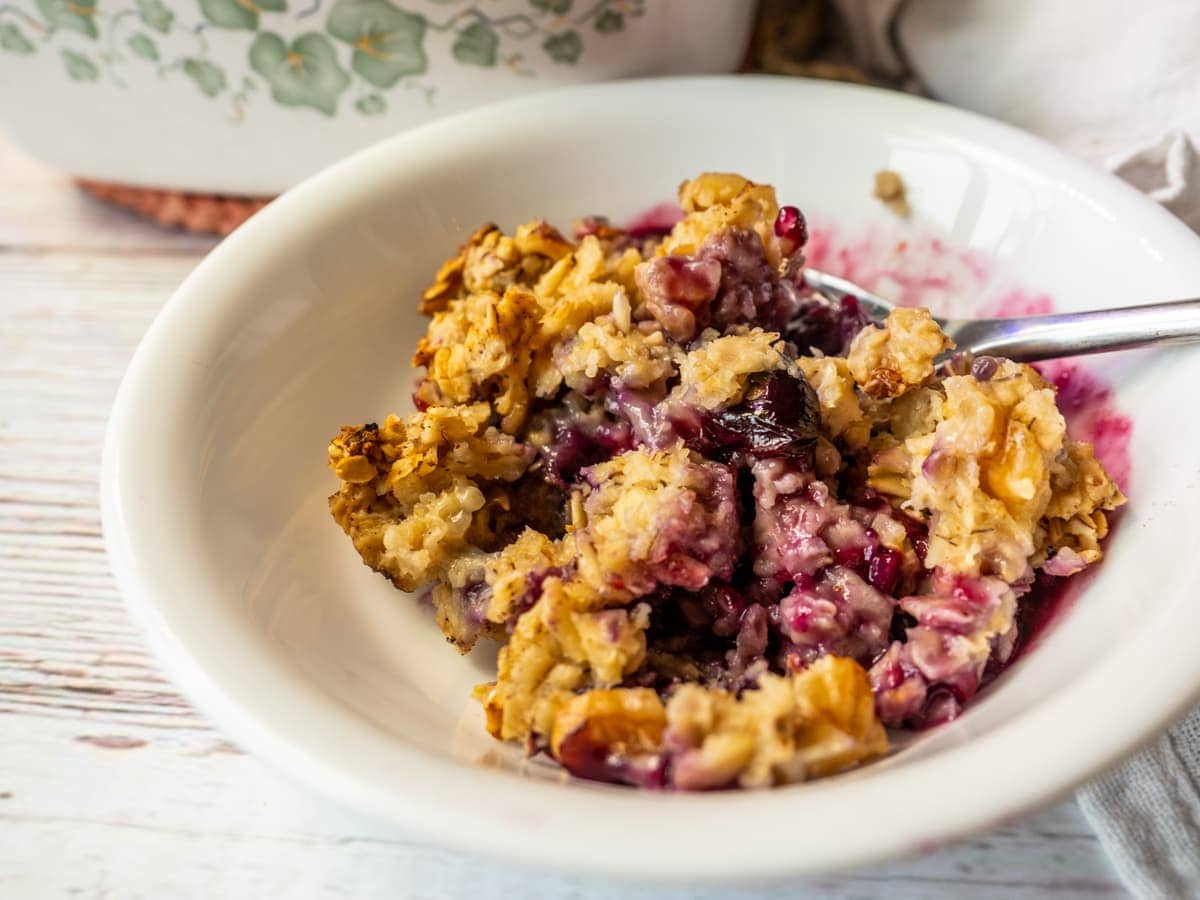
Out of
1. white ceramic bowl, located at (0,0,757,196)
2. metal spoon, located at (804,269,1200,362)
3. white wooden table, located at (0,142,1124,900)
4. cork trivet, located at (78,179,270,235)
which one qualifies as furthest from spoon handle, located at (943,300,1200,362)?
cork trivet, located at (78,179,270,235)

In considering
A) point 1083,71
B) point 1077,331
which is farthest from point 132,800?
point 1083,71

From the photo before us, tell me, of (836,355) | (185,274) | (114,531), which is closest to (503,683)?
(114,531)

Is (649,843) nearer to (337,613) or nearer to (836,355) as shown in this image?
(337,613)

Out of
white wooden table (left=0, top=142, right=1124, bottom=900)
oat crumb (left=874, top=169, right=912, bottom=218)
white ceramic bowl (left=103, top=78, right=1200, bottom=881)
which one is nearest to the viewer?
white ceramic bowl (left=103, top=78, right=1200, bottom=881)

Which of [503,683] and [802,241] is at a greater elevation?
[802,241]

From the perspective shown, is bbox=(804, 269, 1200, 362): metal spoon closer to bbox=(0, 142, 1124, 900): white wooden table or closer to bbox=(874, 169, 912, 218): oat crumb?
bbox=(874, 169, 912, 218): oat crumb

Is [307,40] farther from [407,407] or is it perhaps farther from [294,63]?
[407,407]

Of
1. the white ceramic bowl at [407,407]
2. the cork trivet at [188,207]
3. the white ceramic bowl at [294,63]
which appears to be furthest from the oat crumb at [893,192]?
the cork trivet at [188,207]
